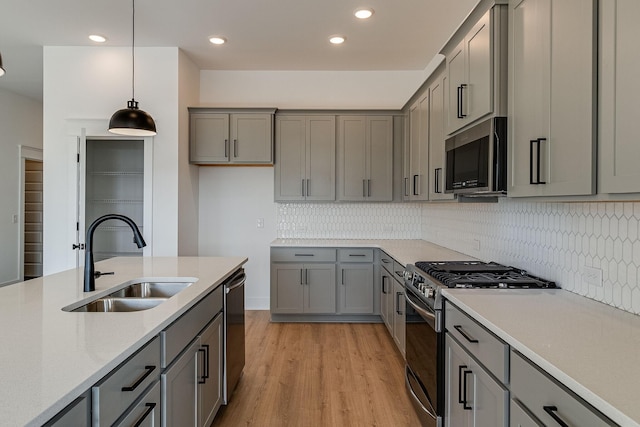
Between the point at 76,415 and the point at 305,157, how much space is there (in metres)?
3.88

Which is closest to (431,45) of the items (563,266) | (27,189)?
(563,266)

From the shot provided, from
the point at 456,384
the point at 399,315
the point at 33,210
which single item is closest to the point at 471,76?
the point at 456,384

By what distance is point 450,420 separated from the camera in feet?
6.52

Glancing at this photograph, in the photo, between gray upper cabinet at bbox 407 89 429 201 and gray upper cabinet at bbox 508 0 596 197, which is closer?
gray upper cabinet at bbox 508 0 596 197

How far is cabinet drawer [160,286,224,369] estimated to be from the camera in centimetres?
158

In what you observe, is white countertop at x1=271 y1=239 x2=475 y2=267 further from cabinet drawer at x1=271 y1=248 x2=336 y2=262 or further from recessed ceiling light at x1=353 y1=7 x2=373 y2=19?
recessed ceiling light at x1=353 y1=7 x2=373 y2=19

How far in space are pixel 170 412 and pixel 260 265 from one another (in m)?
3.48

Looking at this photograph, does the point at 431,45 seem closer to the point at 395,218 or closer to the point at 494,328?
the point at 395,218

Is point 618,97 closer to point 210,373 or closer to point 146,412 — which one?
point 146,412

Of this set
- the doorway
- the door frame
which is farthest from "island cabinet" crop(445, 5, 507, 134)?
the doorway

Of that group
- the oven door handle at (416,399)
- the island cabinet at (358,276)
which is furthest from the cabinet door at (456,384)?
the island cabinet at (358,276)

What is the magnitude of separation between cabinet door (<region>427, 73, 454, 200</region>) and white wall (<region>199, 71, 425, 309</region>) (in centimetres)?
165

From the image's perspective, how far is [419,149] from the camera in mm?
3891

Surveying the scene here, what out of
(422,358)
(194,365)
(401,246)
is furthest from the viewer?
(401,246)
